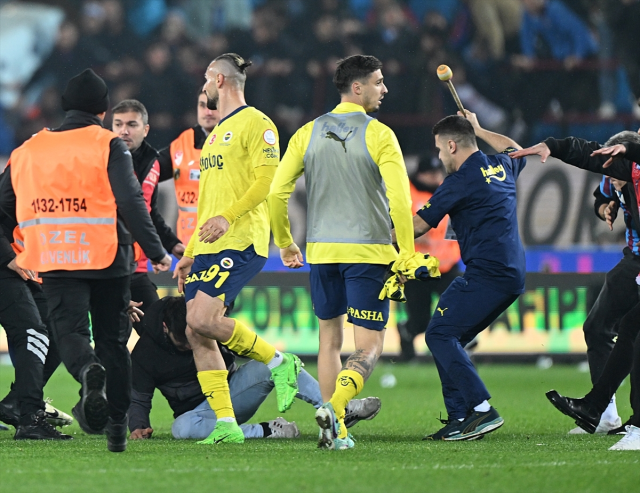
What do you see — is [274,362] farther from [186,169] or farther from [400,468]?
[186,169]

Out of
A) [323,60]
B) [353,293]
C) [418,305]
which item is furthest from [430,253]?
[353,293]

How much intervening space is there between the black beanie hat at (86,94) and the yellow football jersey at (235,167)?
71 cm

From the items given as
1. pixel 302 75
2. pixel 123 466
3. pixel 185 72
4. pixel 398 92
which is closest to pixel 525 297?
pixel 398 92

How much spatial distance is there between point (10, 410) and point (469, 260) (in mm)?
3049

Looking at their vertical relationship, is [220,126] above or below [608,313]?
above

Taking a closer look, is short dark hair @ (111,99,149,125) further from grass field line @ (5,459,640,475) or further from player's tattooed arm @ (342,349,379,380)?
grass field line @ (5,459,640,475)

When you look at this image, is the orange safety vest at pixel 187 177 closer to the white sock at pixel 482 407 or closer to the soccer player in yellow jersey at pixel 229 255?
the soccer player in yellow jersey at pixel 229 255

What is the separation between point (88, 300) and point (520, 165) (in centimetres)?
282

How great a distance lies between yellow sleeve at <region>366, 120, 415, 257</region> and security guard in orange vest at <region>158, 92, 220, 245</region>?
8.46 feet

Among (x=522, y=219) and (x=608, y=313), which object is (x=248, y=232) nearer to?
Answer: (x=608, y=313)

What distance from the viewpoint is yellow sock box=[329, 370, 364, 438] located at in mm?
5449

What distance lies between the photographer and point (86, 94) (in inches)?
220

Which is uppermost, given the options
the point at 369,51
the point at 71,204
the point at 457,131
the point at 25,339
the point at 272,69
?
the point at 369,51

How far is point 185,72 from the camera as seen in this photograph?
1591cm
